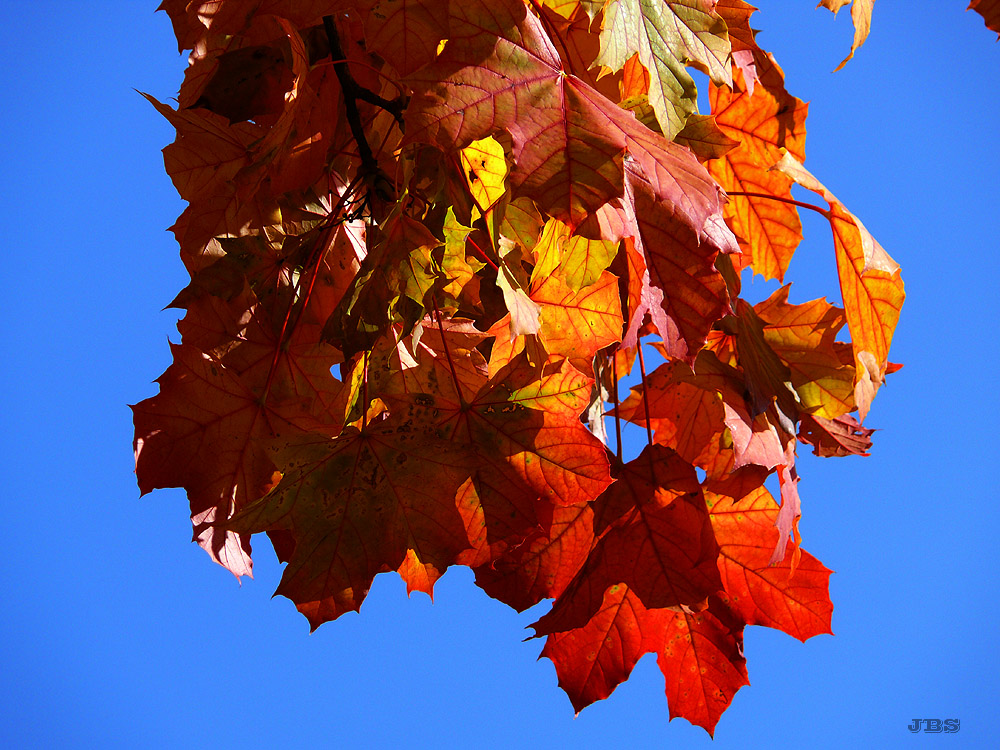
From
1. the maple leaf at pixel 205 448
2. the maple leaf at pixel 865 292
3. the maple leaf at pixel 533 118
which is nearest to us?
the maple leaf at pixel 533 118

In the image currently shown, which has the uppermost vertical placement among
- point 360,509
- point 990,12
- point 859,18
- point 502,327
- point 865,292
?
point 990,12

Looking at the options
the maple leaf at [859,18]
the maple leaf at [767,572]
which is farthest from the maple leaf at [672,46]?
the maple leaf at [767,572]

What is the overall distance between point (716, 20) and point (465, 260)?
0.69ft

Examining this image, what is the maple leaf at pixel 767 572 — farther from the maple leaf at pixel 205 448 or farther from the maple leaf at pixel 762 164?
the maple leaf at pixel 205 448

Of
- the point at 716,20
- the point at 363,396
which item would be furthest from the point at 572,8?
the point at 363,396

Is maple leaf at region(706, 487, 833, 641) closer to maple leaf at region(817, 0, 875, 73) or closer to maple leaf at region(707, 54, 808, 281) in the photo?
maple leaf at region(707, 54, 808, 281)

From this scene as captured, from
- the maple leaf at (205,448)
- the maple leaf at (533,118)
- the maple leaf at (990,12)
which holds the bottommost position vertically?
the maple leaf at (205,448)

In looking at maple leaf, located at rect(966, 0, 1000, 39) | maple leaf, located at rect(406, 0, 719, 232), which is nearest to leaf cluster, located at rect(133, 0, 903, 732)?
maple leaf, located at rect(406, 0, 719, 232)

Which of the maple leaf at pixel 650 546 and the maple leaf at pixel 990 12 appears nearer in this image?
the maple leaf at pixel 650 546

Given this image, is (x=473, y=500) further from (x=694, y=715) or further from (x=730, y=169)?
(x=730, y=169)

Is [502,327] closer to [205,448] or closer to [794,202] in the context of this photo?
[205,448]

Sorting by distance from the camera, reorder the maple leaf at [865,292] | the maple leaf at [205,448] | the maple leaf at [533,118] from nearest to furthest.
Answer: the maple leaf at [533,118], the maple leaf at [205,448], the maple leaf at [865,292]

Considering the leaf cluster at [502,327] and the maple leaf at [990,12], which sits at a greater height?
the maple leaf at [990,12]

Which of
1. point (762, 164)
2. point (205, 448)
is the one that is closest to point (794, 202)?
point (762, 164)
